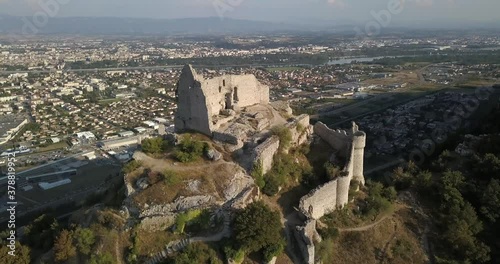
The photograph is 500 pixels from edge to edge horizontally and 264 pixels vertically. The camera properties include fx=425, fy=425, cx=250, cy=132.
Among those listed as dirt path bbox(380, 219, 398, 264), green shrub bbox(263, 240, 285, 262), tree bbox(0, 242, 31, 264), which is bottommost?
tree bbox(0, 242, 31, 264)

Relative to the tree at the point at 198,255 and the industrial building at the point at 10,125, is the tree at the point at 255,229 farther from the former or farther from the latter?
the industrial building at the point at 10,125

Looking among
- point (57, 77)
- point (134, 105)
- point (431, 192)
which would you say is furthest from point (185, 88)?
point (57, 77)

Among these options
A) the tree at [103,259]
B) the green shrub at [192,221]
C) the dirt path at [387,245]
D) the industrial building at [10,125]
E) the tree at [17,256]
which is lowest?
the industrial building at [10,125]

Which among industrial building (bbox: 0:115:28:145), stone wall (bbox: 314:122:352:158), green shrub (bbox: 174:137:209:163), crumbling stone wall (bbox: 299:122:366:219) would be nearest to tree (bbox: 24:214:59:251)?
green shrub (bbox: 174:137:209:163)

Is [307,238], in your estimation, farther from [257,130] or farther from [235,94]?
[235,94]

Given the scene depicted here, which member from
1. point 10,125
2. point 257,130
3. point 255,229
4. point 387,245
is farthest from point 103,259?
point 10,125

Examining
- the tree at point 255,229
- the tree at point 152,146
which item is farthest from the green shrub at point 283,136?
the tree at point 152,146

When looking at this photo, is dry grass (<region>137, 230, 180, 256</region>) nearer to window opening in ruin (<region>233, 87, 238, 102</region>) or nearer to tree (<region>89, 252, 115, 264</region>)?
tree (<region>89, 252, 115, 264</region>)
